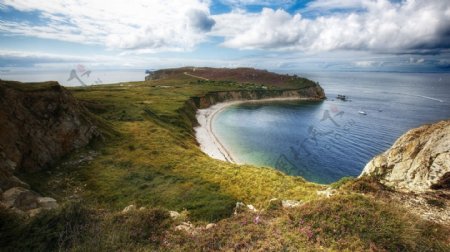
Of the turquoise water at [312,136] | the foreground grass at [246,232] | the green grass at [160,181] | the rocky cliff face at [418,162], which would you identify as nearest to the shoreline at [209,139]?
the turquoise water at [312,136]

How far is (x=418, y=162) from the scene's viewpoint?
21438mm

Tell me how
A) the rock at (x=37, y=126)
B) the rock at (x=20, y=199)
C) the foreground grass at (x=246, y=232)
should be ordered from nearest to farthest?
1. the foreground grass at (x=246, y=232)
2. the rock at (x=20, y=199)
3. the rock at (x=37, y=126)

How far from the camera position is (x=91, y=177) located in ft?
98.0

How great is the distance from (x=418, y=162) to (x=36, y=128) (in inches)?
1703

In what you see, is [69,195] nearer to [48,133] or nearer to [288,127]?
[48,133]

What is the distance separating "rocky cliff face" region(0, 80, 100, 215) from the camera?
84.6ft

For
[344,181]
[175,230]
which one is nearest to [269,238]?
[175,230]

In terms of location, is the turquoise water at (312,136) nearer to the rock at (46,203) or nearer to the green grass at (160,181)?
the green grass at (160,181)

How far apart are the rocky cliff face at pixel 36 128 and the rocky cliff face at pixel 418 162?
1335 inches

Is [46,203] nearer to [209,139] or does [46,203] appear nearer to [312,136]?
[209,139]

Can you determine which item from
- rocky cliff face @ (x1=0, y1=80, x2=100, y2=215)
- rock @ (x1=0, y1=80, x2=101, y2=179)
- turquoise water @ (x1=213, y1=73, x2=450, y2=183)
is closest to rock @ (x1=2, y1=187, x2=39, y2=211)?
rocky cliff face @ (x1=0, y1=80, x2=100, y2=215)

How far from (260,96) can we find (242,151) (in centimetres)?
11862

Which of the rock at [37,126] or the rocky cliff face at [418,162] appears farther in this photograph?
the rock at [37,126]

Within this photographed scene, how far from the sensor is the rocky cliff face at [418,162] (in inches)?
757
